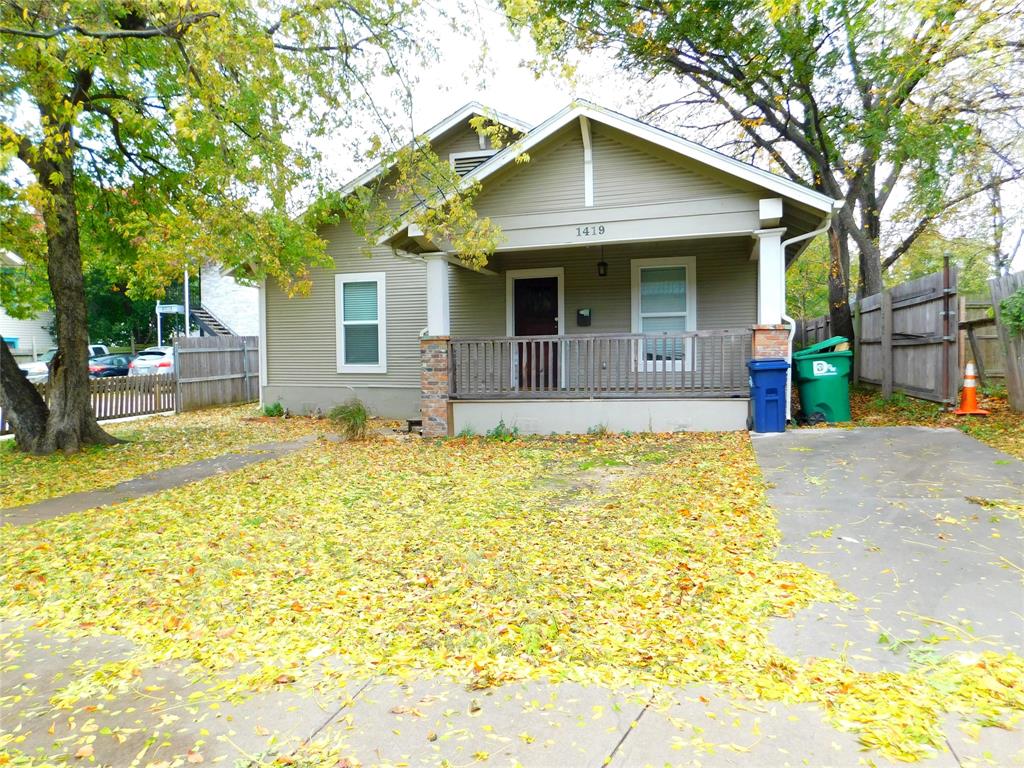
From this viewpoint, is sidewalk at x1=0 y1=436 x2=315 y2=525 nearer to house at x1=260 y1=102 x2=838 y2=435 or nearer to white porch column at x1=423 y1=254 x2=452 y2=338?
house at x1=260 y1=102 x2=838 y2=435

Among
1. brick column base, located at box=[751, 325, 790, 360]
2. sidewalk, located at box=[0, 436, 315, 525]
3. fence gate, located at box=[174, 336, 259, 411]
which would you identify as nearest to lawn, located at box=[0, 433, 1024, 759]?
sidewalk, located at box=[0, 436, 315, 525]

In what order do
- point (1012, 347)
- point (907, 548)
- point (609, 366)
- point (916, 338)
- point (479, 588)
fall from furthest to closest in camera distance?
point (609, 366) → point (916, 338) → point (1012, 347) → point (907, 548) → point (479, 588)

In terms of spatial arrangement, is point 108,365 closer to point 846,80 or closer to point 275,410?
point 275,410

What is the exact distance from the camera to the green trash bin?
8867 millimetres

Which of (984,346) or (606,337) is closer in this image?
(606,337)

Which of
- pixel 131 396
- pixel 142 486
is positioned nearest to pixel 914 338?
pixel 142 486

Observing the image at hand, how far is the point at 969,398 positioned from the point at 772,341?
2.89 m

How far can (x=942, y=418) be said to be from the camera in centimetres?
888

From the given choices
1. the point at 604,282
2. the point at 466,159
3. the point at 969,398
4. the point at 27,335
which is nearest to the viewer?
the point at 969,398

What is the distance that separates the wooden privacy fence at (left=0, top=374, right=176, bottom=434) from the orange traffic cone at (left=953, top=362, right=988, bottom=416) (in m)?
15.7

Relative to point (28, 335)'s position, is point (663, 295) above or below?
below

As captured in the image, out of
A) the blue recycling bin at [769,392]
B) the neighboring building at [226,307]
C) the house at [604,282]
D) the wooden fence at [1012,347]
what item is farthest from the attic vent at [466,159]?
the neighboring building at [226,307]

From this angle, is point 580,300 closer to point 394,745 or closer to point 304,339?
point 304,339

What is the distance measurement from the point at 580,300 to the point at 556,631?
8753mm
